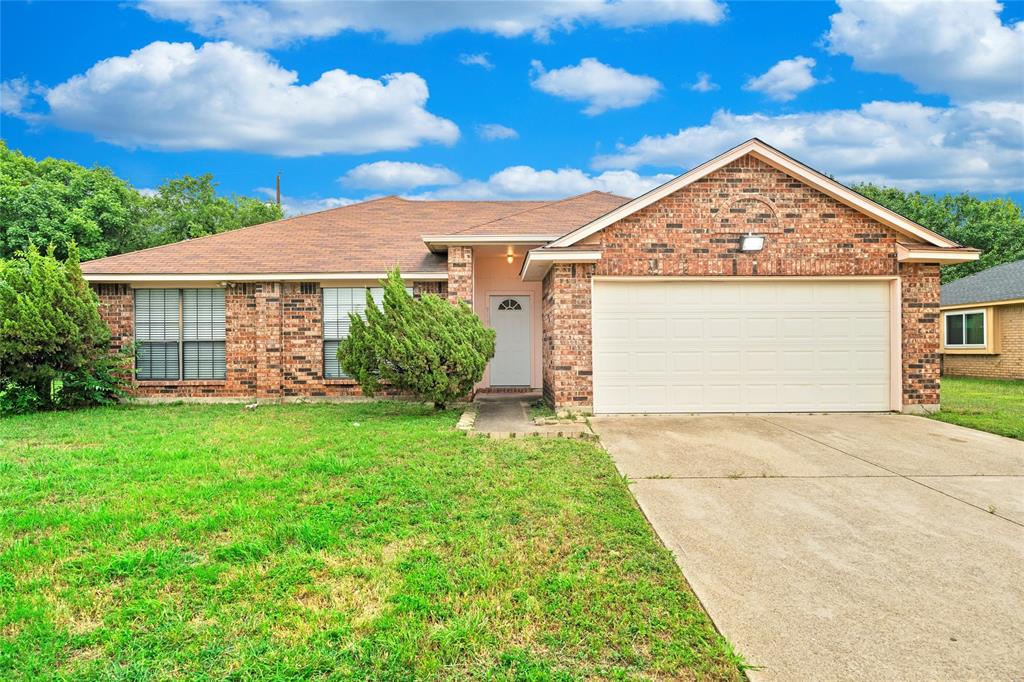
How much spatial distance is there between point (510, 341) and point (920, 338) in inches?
318

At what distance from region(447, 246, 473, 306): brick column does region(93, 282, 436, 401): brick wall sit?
0.68 meters

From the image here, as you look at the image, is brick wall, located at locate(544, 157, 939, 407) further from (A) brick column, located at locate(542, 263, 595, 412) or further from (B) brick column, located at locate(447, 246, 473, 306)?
(B) brick column, located at locate(447, 246, 473, 306)

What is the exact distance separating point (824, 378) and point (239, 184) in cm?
3403

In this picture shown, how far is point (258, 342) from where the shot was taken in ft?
37.1

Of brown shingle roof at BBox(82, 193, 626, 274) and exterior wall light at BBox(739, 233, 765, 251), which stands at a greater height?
brown shingle roof at BBox(82, 193, 626, 274)

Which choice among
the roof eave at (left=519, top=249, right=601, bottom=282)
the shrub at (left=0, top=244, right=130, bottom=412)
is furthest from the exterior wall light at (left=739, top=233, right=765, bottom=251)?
the shrub at (left=0, top=244, right=130, bottom=412)

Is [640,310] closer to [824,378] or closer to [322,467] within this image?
[824,378]

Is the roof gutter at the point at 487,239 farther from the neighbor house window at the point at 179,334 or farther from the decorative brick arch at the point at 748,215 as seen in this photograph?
the neighbor house window at the point at 179,334

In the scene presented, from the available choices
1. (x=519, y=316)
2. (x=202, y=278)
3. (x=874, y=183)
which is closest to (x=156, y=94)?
(x=202, y=278)

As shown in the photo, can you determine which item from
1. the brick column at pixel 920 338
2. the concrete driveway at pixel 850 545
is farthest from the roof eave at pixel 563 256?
the brick column at pixel 920 338

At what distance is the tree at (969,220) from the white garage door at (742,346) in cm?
2633

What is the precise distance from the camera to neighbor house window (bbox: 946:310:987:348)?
57.4ft

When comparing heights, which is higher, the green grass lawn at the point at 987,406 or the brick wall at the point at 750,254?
the brick wall at the point at 750,254

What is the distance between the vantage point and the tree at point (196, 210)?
2981cm
